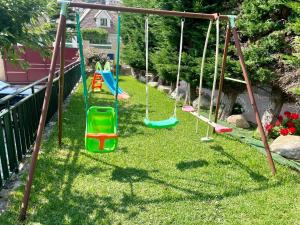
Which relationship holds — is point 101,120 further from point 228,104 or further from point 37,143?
point 228,104

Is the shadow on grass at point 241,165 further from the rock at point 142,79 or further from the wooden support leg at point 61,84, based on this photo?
the rock at point 142,79

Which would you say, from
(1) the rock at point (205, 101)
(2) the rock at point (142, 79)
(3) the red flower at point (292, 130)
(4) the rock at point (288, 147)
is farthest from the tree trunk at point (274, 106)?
(2) the rock at point (142, 79)

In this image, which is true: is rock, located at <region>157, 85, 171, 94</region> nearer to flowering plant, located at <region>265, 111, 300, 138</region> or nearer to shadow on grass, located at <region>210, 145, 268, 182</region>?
flowering plant, located at <region>265, 111, 300, 138</region>

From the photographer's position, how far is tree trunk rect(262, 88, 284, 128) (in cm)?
722

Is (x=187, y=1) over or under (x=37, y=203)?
over

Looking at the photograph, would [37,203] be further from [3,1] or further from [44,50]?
[3,1]

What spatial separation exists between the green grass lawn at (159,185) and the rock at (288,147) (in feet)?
1.75

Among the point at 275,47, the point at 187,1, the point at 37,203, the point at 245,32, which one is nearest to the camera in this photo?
the point at 37,203

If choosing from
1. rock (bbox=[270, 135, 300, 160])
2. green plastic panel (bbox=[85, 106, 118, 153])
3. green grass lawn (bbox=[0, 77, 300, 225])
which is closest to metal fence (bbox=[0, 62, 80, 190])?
green grass lawn (bbox=[0, 77, 300, 225])

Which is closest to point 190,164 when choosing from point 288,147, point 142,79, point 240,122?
point 288,147

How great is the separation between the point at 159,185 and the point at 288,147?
9.57 feet

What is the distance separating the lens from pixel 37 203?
3.51 meters

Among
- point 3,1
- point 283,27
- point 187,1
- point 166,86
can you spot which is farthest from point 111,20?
point 3,1

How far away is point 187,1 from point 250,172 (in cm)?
590
